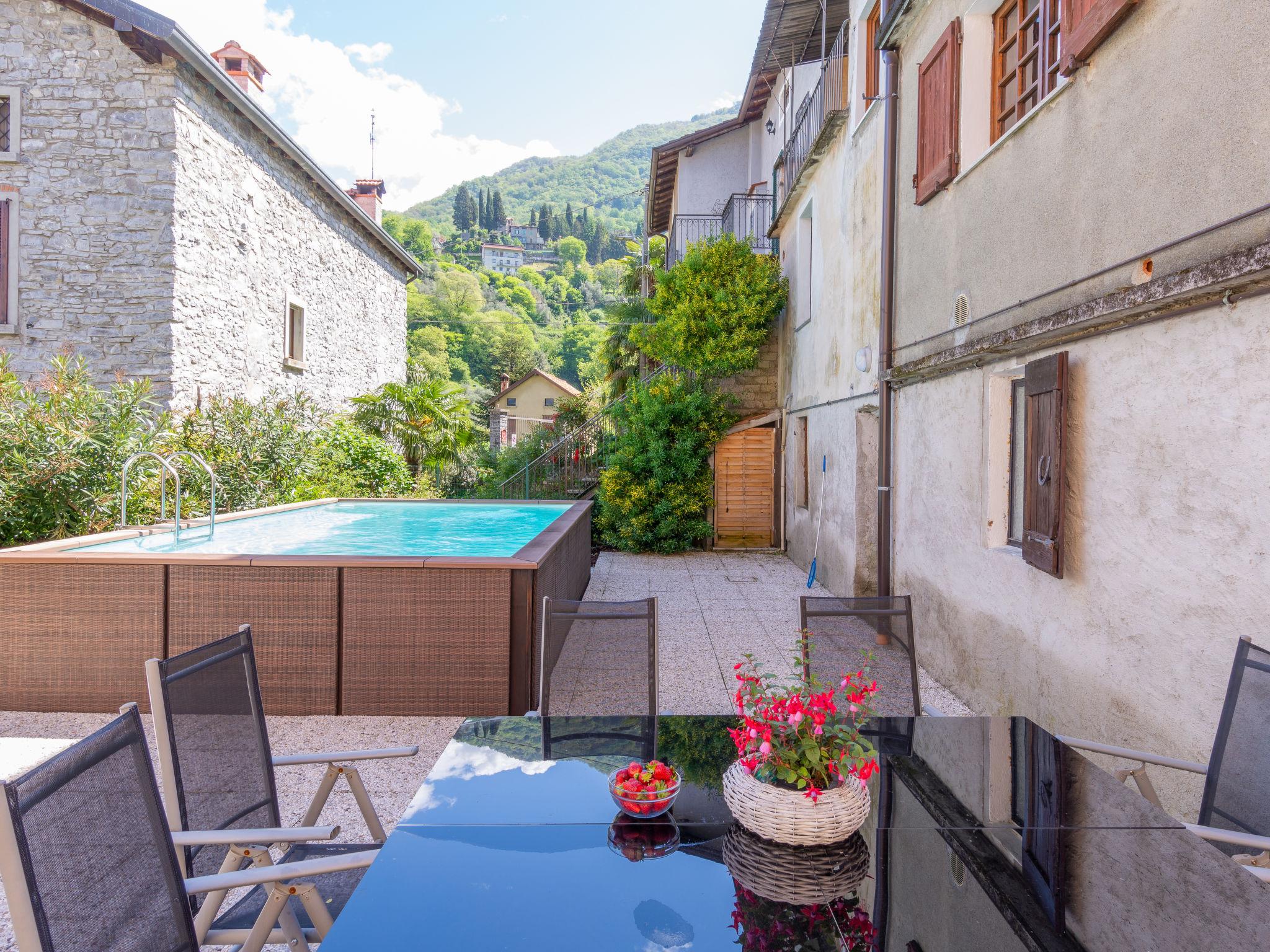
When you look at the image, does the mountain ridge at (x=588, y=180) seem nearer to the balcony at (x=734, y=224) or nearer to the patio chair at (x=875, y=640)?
the balcony at (x=734, y=224)

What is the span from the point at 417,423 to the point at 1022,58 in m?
12.1

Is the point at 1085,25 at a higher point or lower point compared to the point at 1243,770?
higher

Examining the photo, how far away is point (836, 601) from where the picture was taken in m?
3.29

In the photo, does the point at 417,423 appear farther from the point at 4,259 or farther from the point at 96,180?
the point at 4,259

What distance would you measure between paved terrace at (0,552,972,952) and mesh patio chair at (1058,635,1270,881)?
2.11 m

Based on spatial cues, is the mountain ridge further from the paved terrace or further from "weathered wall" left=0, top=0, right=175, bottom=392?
the paved terrace

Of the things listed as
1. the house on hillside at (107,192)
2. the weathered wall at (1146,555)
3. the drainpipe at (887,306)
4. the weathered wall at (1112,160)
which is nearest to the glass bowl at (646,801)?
the weathered wall at (1146,555)

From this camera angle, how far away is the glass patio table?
5.05 ft

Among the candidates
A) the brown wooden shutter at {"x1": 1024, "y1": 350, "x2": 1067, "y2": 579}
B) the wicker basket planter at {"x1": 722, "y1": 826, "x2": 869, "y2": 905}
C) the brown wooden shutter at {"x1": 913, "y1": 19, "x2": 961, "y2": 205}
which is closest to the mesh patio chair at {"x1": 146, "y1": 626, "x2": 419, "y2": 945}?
the wicker basket planter at {"x1": 722, "y1": 826, "x2": 869, "y2": 905}

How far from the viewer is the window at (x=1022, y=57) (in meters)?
4.49

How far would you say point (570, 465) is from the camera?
13.8 meters

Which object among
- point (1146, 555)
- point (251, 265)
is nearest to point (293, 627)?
point (1146, 555)

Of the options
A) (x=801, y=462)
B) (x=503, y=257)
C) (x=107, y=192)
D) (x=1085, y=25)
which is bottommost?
(x=801, y=462)

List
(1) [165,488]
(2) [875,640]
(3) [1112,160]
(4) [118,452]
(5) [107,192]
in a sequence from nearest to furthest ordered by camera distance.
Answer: (2) [875,640] < (3) [1112,160] < (4) [118,452] < (1) [165,488] < (5) [107,192]
